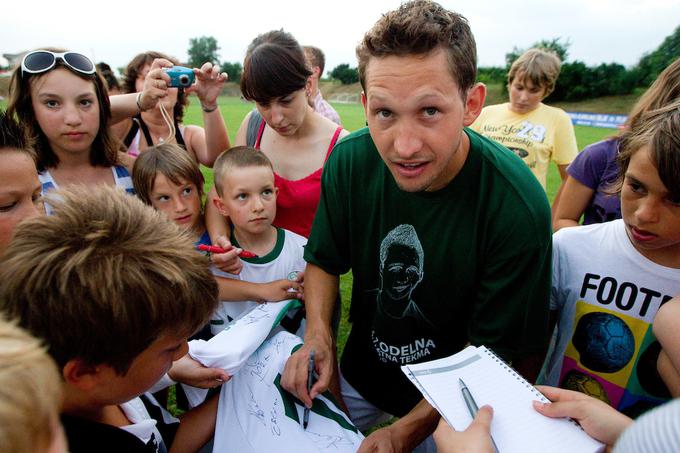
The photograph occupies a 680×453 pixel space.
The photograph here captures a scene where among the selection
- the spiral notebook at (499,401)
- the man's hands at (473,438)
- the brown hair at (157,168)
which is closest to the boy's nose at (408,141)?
the spiral notebook at (499,401)

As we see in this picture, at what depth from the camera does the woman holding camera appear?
2.80 m

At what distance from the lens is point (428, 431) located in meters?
1.70

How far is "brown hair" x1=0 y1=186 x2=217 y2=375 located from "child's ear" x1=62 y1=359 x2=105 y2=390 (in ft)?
0.05

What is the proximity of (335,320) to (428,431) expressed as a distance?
82cm

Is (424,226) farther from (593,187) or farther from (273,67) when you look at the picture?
(593,187)

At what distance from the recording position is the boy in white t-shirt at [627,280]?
1492 mm

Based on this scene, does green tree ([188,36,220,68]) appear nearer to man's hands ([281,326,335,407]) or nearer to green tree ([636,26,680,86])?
green tree ([636,26,680,86])

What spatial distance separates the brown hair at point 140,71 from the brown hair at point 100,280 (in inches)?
114

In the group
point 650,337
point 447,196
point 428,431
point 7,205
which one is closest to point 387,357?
point 428,431

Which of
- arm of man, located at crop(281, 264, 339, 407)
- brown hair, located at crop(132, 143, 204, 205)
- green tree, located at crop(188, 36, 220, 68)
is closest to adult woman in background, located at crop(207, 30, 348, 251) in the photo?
brown hair, located at crop(132, 143, 204, 205)

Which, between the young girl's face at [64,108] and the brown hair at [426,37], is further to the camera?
the young girl's face at [64,108]

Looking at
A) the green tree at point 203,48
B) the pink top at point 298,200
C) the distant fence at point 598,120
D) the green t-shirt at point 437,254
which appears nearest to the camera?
the green t-shirt at point 437,254

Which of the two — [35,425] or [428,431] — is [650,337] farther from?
[35,425]

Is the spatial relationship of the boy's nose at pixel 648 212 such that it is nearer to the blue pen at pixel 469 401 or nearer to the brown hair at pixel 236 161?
the blue pen at pixel 469 401
